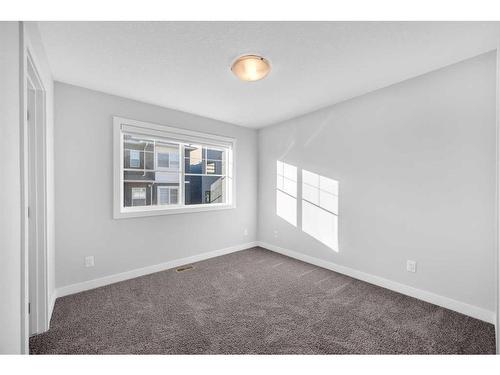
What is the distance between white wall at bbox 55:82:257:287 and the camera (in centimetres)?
256

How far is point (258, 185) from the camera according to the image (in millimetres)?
4547

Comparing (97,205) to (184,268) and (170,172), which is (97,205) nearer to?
(170,172)

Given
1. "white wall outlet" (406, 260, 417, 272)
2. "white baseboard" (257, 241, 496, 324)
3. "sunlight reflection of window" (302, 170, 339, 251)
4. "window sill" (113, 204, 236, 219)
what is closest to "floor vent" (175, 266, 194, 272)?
"window sill" (113, 204, 236, 219)

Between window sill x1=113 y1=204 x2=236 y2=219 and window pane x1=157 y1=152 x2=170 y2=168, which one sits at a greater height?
window pane x1=157 y1=152 x2=170 y2=168

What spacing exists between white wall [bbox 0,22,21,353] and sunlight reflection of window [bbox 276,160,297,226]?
3.33 metres

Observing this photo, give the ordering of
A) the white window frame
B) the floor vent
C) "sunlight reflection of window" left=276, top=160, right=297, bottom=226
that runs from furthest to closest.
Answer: "sunlight reflection of window" left=276, top=160, right=297, bottom=226
the floor vent
the white window frame

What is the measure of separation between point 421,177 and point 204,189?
2967 millimetres

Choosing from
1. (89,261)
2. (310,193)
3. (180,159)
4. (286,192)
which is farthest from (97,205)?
(310,193)

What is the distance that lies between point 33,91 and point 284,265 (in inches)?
136

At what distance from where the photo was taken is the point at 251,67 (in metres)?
2.23

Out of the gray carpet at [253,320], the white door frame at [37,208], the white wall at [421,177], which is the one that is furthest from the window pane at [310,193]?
the white door frame at [37,208]

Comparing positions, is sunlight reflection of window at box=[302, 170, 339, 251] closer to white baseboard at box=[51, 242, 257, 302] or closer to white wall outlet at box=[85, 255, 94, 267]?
white baseboard at box=[51, 242, 257, 302]

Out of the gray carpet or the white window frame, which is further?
the white window frame

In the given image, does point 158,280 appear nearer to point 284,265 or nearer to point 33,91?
point 284,265
